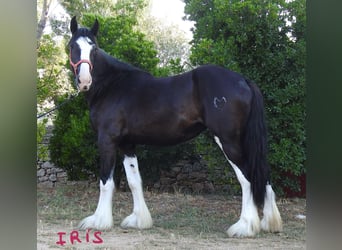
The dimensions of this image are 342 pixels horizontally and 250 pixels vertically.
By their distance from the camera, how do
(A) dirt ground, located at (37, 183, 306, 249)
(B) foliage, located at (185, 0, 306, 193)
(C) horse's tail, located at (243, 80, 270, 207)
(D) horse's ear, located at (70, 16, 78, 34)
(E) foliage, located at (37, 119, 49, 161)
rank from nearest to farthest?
→ (A) dirt ground, located at (37, 183, 306, 249)
(C) horse's tail, located at (243, 80, 270, 207)
(D) horse's ear, located at (70, 16, 78, 34)
(B) foliage, located at (185, 0, 306, 193)
(E) foliage, located at (37, 119, 49, 161)

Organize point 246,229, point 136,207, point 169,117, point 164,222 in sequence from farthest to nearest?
point 164,222 → point 136,207 → point 169,117 → point 246,229

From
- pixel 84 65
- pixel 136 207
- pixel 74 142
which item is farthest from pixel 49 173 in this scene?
pixel 84 65

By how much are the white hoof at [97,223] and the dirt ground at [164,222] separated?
2.4 inches

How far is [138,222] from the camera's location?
3.19 metres

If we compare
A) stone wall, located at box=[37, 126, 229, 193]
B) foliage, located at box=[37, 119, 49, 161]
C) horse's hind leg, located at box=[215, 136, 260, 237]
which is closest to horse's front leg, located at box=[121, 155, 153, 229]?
horse's hind leg, located at box=[215, 136, 260, 237]

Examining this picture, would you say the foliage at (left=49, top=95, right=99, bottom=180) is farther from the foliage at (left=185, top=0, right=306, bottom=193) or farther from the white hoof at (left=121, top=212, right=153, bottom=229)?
the foliage at (left=185, top=0, right=306, bottom=193)

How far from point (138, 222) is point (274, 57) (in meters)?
2.02

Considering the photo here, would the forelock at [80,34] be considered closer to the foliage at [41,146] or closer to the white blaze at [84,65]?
the white blaze at [84,65]

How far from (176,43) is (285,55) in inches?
44.3

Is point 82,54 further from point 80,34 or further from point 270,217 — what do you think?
point 270,217

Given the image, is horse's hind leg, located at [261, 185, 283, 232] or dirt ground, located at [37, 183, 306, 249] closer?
dirt ground, located at [37, 183, 306, 249]

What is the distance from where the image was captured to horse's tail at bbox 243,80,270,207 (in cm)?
288

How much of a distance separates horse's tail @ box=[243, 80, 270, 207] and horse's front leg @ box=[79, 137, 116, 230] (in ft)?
3.73

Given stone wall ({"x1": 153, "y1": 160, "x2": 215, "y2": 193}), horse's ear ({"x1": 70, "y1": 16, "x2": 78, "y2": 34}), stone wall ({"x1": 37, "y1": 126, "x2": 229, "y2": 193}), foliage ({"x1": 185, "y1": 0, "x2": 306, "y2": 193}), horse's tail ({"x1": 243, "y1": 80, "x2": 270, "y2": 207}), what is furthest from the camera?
stone wall ({"x1": 153, "y1": 160, "x2": 215, "y2": 193})
